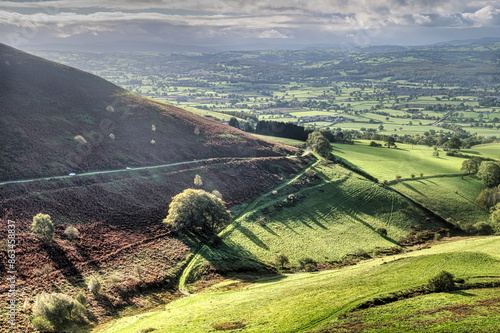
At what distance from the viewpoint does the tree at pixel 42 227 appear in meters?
55.0

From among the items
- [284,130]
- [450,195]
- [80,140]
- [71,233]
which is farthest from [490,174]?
[80,140]

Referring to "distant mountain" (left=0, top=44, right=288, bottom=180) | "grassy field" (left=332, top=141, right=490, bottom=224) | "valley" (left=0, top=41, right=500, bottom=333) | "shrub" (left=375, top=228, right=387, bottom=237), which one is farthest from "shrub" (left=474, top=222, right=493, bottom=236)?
"distant mountain" (left=0, top=44, right=288, bottom=180)

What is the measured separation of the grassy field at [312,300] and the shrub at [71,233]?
21.3 meters

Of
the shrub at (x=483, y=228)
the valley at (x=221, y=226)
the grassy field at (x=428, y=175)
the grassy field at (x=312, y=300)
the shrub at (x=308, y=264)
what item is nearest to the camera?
the grassy field at (x=312, y=300)

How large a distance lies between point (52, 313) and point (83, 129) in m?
68.6

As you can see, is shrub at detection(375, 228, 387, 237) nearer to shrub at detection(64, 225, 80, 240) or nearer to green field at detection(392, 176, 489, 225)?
green field at detection(392, 176, 489, 225)

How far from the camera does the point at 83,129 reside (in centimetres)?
9594

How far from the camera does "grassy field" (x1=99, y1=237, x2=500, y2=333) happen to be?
3672cm

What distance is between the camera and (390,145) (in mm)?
169625

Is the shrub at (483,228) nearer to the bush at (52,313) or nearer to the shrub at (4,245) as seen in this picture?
the bush at (52,313)

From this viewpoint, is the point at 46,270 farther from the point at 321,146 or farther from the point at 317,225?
the point at 321,146

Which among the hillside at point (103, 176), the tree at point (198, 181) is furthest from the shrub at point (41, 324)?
the tree at point (198, 181)

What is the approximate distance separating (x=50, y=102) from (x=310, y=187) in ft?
280

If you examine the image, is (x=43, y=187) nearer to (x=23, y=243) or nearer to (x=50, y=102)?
(x=23, y=243)
